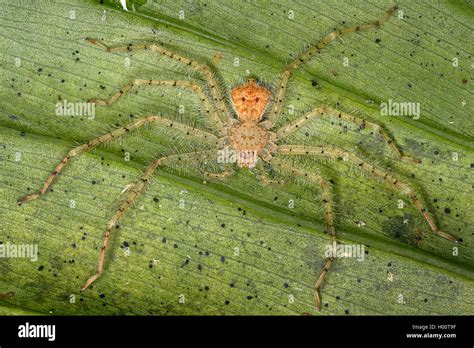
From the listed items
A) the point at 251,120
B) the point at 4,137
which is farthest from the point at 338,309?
the point at 4,137

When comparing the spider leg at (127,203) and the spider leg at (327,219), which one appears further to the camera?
the spider leg at (327,219)

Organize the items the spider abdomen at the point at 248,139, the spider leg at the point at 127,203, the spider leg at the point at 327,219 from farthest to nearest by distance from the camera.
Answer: the spider abdomen at the point at 248,139 < the spider leg at the point at 327,219 < the spider leg at the point at 127,203

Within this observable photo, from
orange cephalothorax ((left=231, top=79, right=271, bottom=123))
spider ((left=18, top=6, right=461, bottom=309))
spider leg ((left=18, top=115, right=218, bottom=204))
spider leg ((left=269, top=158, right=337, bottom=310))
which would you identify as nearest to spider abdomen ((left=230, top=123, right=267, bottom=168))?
spider ((left=18, top=6, right=461, bottom=309))

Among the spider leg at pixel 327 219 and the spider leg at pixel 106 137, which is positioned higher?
the spider leg at pixel 106 137

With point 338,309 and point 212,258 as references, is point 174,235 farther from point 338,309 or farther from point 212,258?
point 338,309

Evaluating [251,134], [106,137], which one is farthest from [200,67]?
[106,137]

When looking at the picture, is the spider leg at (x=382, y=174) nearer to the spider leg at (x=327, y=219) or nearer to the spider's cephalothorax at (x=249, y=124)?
the spider leg at (x=327, y=219)

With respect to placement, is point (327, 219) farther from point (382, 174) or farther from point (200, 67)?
point (200, 67)

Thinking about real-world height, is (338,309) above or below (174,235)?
below

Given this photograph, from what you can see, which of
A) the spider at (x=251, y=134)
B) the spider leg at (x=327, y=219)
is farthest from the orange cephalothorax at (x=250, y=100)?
the spider leg at (x=327, y=219)
